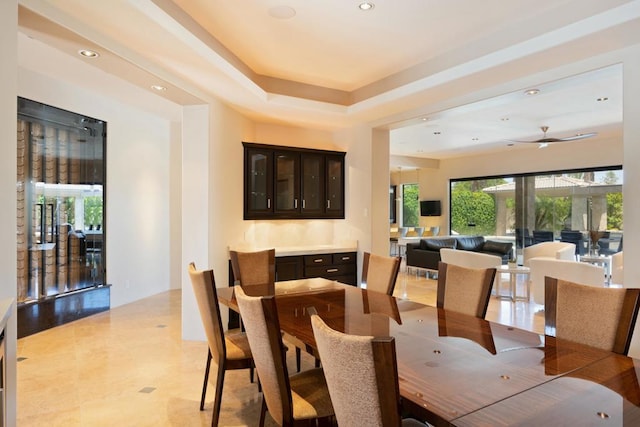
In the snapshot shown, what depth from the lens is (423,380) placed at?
1405 mm

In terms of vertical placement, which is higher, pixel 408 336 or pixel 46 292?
pixel 408 336

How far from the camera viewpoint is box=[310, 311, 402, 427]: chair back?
1159mm

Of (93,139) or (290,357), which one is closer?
(290,357)

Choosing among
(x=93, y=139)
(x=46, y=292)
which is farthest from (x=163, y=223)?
(x=46, y=292)

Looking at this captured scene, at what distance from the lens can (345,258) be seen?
17.8 feet

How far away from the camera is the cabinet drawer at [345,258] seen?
5.35 m

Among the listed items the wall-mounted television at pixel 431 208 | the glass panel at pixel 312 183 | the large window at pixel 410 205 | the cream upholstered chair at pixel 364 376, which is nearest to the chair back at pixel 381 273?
the cream upholstered chair at pixel 364 376

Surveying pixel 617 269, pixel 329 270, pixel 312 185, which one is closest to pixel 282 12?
pixel 312 185

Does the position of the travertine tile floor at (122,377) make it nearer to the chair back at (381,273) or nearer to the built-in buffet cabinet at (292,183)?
the chair back at (381,273)

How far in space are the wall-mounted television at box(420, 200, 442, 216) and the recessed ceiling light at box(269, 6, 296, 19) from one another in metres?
8.94

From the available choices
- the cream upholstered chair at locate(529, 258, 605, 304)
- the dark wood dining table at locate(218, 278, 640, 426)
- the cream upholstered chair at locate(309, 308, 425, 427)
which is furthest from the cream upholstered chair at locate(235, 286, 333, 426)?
the cream upholstered chair at locate(529, 258, 605, 304)

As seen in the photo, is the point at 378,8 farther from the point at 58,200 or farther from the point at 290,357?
the point at 58,200

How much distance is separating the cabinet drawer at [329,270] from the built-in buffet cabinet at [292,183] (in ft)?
2.47

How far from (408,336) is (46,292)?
482 cm
